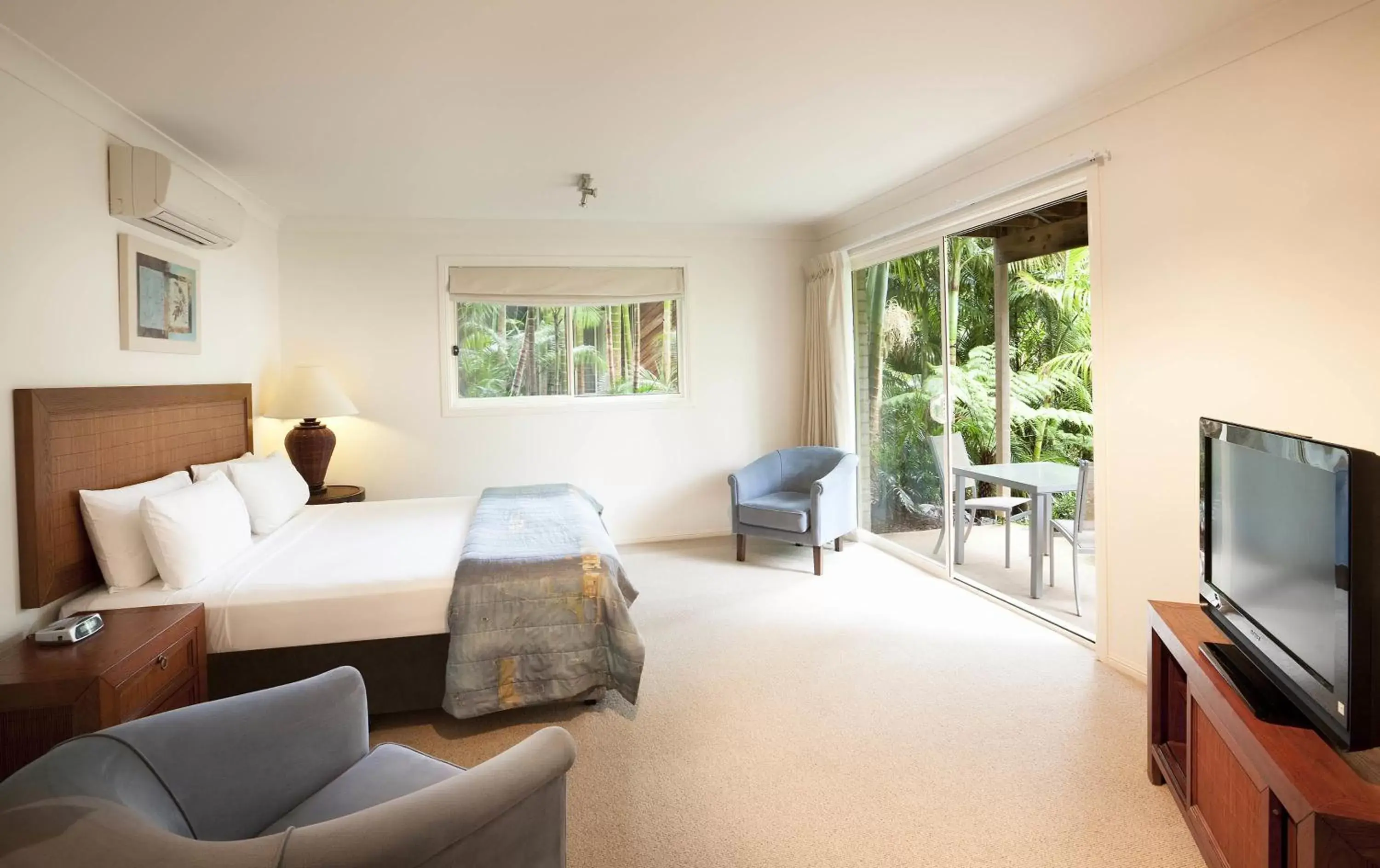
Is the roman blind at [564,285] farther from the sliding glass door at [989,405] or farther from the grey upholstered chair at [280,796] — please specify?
the grey upholstered chair at [280,796]

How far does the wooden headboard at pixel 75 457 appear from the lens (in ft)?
8.05

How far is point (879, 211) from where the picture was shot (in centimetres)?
495

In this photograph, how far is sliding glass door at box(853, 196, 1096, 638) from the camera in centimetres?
428

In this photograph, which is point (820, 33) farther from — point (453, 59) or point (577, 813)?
point (577, 813)

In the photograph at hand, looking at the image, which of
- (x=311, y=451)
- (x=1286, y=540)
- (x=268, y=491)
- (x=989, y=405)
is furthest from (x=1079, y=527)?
(x=311, y=451)

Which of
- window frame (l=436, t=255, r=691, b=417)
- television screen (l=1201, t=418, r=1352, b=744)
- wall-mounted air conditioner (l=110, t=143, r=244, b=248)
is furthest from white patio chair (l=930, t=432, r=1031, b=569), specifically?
wall-mounted air conditioner (l=110, t=143, r=244, b=248)

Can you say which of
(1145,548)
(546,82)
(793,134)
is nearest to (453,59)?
(546,82)

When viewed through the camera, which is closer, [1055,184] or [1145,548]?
[1145,548]

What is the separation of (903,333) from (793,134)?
1.89 meters

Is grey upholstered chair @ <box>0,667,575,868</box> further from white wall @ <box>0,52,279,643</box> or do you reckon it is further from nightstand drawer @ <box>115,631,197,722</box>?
white wall @ <box>0,52,279,643</box>

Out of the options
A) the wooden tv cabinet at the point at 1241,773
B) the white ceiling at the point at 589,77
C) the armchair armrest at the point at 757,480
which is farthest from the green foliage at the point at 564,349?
the wooden tv cabinet at the point at 1241,773

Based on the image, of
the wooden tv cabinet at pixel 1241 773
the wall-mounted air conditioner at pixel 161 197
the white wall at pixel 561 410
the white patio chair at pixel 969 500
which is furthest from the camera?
the white wall at pixel 561 410

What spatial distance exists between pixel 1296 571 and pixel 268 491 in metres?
4.01

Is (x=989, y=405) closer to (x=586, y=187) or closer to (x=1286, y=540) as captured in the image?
(x=586, y=187)
